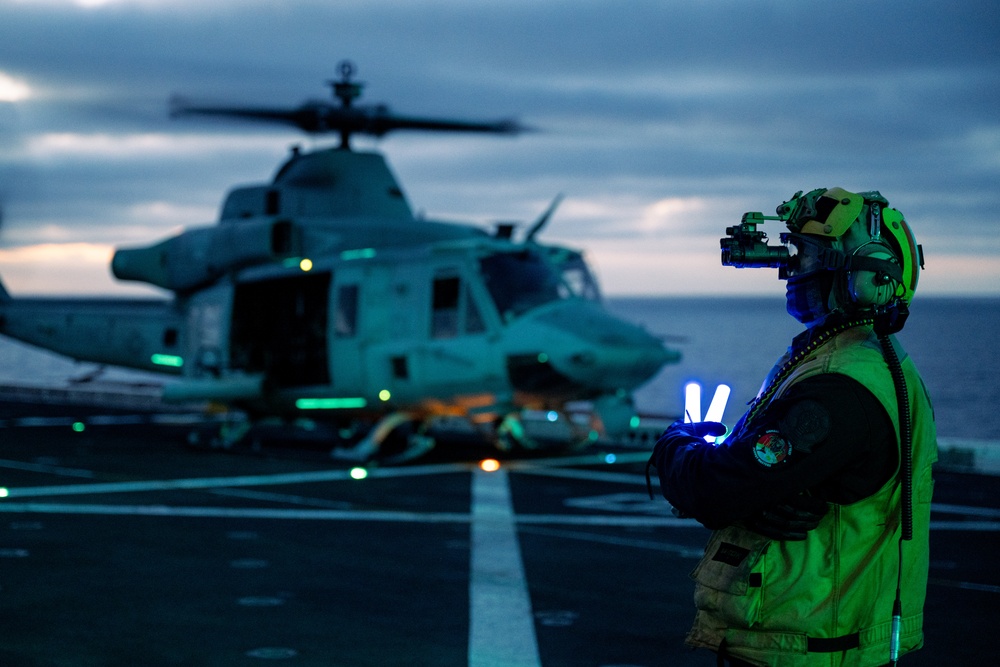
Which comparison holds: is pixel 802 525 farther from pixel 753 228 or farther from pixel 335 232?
pixel 335 232

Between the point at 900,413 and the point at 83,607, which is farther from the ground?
the point at 900,413

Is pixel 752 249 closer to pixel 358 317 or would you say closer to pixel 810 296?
pixel 810 296

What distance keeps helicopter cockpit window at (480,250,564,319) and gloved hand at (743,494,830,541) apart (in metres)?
11.7

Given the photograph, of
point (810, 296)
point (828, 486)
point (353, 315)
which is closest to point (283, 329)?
point (353, 315)

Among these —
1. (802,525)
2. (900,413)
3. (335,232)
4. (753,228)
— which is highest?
(335,232)

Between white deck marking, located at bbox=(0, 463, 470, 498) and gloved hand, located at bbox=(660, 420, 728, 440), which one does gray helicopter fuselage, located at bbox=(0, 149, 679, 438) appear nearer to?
white deck marking, located at bbox=(0, 463, 470, 498)

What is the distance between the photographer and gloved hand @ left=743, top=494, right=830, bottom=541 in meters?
A: 3.36

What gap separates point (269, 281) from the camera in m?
17.1

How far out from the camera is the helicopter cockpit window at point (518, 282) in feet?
49.6

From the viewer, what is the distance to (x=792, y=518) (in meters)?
3.37

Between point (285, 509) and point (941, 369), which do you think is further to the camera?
point (941, 369)

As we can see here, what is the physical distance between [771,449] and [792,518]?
0.68 feet

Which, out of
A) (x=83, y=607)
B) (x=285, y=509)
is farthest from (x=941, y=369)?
(x=83, y=607)

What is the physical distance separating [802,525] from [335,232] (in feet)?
46.1
